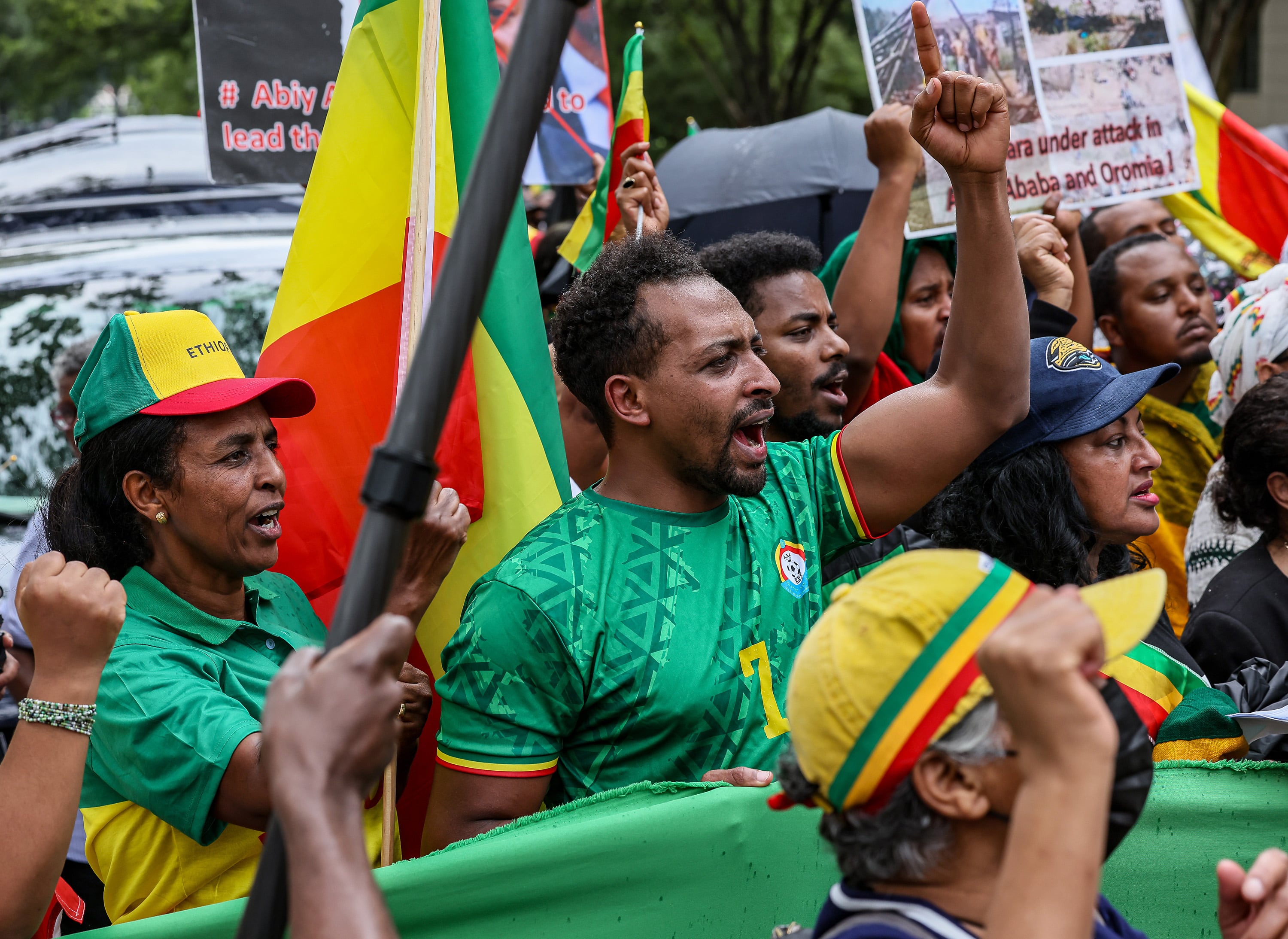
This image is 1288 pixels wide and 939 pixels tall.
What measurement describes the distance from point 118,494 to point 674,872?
4.67 ft

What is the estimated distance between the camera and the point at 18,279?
22.3 ft

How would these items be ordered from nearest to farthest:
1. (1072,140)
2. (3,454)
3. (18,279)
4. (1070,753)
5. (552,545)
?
1. (1070,753)
2. (552,545)
3. (1072,140)
4. (3,454)
5. (18,279)

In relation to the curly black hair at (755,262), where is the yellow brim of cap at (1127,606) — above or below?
below

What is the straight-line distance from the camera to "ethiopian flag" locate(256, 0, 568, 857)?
134 inches

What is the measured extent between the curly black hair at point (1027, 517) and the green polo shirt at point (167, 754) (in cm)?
157

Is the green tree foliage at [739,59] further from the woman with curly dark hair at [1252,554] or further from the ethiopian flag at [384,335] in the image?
the ethiopian flag at [384,335]

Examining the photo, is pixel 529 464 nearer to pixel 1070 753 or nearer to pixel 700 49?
pixel 1070 753

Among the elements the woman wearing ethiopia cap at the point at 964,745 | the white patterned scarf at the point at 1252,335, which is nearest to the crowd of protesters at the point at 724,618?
the woman wearing ethiopia cap at the point at 964,745

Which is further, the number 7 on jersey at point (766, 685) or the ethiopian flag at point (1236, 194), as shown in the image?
the ethiopian flag at point (1236, 194)

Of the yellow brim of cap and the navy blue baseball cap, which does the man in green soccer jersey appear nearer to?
the navy blue baseball cap

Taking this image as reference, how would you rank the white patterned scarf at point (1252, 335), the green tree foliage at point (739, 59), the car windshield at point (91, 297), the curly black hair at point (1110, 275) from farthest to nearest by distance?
the green tree foliage at point (739, 59) → the car windshield at point (91, 297) → the curly black hair at point (1110, 275) → the white patterned scarf at point (1252, 335)

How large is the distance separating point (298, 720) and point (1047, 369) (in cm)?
238

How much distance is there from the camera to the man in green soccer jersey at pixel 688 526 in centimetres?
263

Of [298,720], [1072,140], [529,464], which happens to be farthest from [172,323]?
[1072,140]
